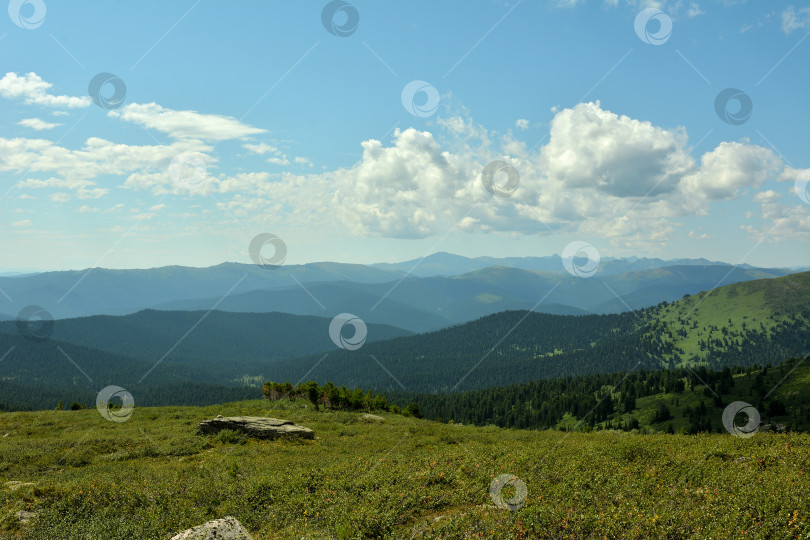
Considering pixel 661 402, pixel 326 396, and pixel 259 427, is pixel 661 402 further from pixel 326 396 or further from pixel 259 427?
pixel 259 427

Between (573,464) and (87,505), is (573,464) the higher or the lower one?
the higher one

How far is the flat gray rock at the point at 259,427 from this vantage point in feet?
117

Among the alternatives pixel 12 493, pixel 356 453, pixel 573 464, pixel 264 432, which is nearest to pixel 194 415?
pixel 264 432

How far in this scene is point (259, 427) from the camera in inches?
1428

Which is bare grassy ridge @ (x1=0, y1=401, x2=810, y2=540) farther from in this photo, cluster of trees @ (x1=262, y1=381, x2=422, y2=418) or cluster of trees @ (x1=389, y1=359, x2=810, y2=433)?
cluster of trees @ (x1=389, y1=359, x2=810, y2=433)

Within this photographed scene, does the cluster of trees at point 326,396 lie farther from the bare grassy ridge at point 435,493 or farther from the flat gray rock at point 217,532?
the flat gray rock at point 217,532

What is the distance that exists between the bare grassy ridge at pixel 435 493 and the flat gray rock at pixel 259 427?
5916 millimetres

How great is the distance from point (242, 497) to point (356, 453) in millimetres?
12203

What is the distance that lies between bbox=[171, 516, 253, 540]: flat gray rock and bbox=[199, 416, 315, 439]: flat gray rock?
22258 millimetres

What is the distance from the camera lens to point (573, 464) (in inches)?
792

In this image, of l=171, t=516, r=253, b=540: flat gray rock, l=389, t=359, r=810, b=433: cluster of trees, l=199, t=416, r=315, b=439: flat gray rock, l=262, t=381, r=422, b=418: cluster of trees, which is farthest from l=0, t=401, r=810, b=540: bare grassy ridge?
l=389, t=359, r=810, b=433: cluster of trees

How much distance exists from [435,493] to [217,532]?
27.6 ft

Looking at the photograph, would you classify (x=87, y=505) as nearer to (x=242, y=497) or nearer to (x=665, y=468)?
(x=242, y=497)

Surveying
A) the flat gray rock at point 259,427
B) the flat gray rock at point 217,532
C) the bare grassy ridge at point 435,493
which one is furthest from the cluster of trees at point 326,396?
the flat gray rock at point 217,532
